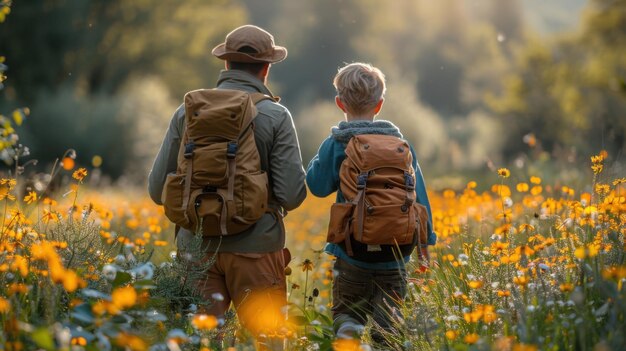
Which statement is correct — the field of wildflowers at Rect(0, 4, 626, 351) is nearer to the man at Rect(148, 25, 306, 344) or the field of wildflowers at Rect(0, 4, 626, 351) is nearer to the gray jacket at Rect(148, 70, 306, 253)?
the man at Rect(148, 25, 306, 344)

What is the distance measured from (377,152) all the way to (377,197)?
233 millimetres

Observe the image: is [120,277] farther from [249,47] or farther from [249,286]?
[249,47]

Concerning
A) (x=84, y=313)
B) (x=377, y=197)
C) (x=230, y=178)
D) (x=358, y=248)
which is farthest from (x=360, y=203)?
(x=84, y=313)

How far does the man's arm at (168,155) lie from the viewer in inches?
171

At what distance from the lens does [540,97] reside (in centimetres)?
3378

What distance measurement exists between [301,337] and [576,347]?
152 cm

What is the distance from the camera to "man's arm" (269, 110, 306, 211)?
A: 13.9ft

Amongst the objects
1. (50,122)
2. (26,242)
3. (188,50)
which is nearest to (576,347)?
(26,242)

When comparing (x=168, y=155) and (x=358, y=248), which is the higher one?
(x=168, y=155)

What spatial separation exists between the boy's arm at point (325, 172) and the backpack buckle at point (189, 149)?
685mm

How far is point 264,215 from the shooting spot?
432cm

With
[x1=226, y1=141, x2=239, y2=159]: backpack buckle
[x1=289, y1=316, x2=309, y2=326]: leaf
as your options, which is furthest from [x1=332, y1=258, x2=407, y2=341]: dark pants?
[x1=226, y1=141, x2=239, y2=159]: backpack buckle

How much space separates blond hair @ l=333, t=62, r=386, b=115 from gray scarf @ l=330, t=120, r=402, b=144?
A: 0.08 metres

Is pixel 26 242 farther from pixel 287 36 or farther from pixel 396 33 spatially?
pixel 396 33
